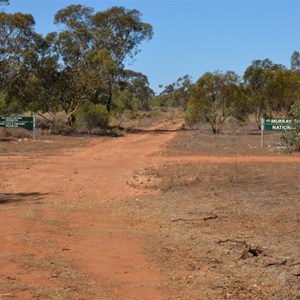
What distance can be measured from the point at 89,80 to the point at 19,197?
96.5ft

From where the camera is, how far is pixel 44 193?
40.6 ft

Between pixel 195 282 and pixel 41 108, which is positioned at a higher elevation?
pixel 41 108

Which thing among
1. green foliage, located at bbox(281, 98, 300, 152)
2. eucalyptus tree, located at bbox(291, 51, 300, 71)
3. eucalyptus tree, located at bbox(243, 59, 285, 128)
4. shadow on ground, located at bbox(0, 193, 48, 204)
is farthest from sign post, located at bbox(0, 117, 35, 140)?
eucalyptus tree, located at bbox(291, 51, 300, 71)

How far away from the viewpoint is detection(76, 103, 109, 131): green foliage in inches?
1692

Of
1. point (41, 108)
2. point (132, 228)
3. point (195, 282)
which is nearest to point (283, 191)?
point (132, 228)

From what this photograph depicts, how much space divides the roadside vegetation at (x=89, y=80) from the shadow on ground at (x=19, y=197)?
25940mm

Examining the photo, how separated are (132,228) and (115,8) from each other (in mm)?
45632

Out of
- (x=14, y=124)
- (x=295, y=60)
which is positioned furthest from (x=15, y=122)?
(x=295, y=60)

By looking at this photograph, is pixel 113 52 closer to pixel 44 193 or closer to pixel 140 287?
pixel 44 193

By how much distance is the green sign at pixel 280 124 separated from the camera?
25.2m

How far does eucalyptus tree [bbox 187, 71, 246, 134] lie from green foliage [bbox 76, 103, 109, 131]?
804 centimetres

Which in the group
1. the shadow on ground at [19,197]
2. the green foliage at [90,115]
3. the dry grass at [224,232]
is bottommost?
the dry grass at [224,232]

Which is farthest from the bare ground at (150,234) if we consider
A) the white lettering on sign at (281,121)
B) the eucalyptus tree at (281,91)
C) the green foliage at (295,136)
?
the eucalyptus tree at (281,91)

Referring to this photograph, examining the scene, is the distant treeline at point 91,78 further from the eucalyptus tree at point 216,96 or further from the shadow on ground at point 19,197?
the shadow on ground at point 19,197
